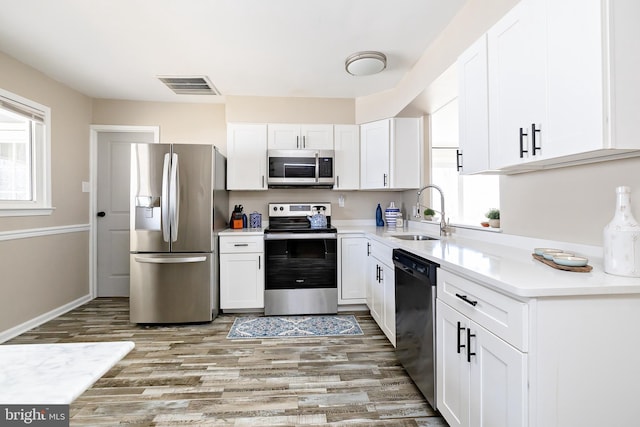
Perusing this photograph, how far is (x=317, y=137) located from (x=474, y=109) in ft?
6.88

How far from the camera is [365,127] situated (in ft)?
11.9

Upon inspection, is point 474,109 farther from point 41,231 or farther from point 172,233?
point 41,231

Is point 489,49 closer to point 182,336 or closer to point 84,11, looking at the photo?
point 84,11

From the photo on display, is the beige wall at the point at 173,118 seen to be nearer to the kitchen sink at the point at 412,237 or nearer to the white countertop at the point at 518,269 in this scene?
the kitchen sink at the point at 412,237

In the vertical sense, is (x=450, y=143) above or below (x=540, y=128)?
above

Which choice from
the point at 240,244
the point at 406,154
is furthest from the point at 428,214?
the point at 240,244

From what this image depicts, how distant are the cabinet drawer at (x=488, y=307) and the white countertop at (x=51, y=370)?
3.86 ft

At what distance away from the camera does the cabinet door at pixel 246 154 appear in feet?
11.7

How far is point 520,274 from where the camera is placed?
121cm

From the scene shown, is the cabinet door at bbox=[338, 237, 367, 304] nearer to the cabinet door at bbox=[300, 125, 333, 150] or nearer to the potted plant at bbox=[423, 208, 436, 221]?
the potted plant at bbox=[423, 208, 436, 221]

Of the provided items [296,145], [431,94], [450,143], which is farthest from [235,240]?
[450,143]

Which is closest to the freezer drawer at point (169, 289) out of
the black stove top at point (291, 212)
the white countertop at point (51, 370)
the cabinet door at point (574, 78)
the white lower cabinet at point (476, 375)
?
the black stove top at point (291, 212)

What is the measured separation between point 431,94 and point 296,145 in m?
1.57

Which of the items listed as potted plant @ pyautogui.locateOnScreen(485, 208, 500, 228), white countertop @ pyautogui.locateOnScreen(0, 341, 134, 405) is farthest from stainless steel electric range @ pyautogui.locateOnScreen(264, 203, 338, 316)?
white countertop @ pyautogui.locateOnScreen(0, 341, 134, 405)
